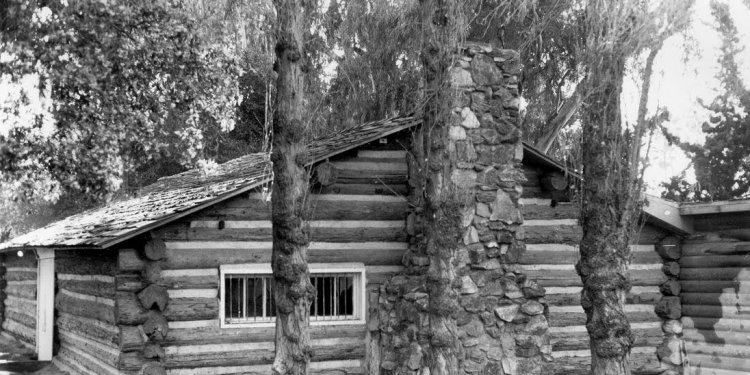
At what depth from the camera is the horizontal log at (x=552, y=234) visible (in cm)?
1281

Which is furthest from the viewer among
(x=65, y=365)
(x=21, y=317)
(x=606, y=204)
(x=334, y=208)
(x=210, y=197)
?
(x=21, y=317)

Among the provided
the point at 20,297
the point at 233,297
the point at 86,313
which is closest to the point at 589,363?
the point at 233,297

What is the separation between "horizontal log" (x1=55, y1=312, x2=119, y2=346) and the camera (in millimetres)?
11703

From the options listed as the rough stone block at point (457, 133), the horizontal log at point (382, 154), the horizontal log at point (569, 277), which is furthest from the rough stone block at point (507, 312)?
the horizontal log at point (382, 154)

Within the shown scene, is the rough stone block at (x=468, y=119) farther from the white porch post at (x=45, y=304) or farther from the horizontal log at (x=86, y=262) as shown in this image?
the white porch post at (x=45, y=304)

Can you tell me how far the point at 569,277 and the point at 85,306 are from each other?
7.74m

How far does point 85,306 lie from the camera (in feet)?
44.2

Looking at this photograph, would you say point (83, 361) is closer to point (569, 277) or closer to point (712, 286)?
point (569, 277)

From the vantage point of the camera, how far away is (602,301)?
30.3 ft

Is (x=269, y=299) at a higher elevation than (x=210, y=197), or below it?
below

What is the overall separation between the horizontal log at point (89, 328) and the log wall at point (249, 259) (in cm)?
86

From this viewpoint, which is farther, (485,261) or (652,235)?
(652,235)

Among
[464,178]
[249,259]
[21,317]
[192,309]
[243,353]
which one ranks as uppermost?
[464,178]

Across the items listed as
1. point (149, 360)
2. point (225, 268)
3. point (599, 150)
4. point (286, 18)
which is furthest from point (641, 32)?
point (149, 360)
